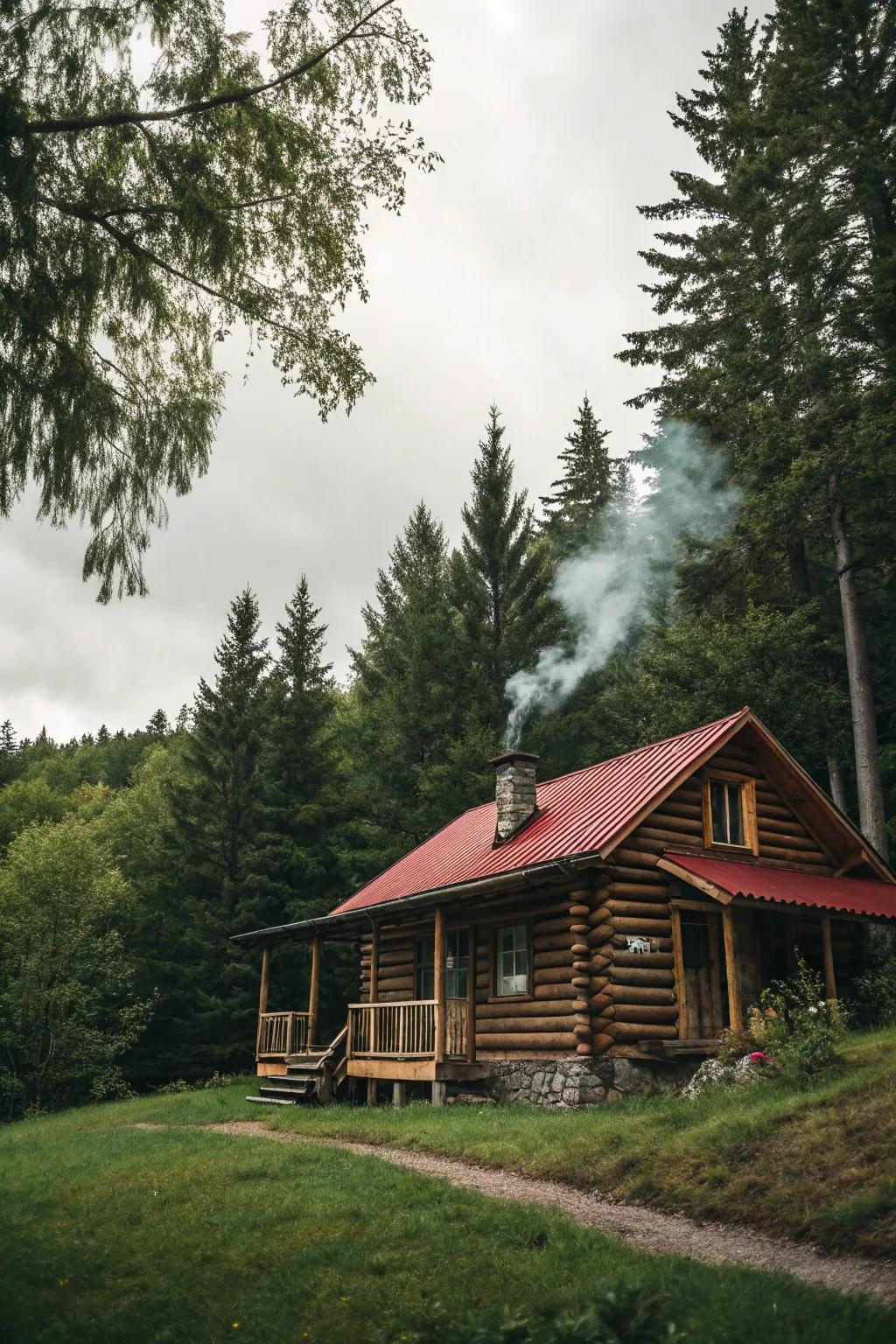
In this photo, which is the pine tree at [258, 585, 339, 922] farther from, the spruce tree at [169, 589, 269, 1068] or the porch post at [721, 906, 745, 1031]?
the porch post at [721, 906, 745, 1031]

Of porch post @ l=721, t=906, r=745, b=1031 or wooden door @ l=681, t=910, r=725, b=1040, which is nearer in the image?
porch post @ l=721, t=906, r=745, b=1031

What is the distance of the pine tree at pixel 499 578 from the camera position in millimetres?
32938

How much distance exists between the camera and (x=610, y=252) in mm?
31906

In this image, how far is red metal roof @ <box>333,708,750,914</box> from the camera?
16094 mm

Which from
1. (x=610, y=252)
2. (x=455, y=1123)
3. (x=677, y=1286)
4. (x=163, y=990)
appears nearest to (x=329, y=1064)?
(x=455, y=1123)

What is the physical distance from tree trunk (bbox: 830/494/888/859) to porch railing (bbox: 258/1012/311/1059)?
12814mm

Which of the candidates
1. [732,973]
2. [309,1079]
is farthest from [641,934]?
[309,1079]

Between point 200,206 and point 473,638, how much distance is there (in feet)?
83.2

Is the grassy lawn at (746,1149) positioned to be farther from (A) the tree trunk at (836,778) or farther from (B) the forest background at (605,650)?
(A) the tree trunk at (836,778)

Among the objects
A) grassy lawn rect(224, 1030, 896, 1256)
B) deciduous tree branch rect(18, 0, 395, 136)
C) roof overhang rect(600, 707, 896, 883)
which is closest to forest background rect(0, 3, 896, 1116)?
roof overhang rect(600, 707, 896, 883)

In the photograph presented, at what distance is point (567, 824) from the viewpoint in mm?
17438

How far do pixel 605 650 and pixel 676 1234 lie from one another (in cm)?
2775

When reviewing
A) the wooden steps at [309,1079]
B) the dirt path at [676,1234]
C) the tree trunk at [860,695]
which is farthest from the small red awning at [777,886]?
the wooden steps at [309,1079]

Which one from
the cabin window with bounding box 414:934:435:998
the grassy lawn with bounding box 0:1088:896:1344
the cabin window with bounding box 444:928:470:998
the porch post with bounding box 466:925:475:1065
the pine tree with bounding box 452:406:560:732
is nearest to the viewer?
the grassy lawn with bounding box 0:1088:896:1344
